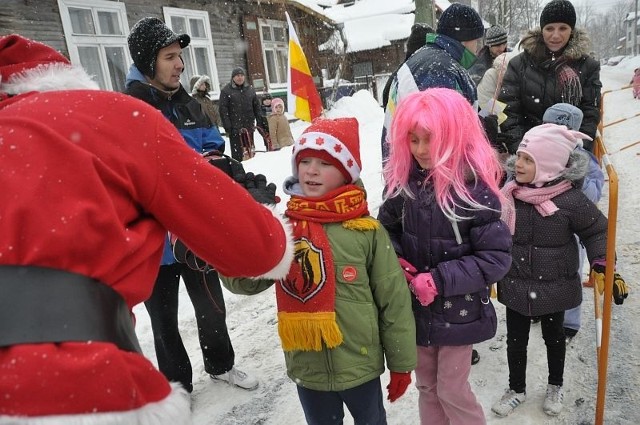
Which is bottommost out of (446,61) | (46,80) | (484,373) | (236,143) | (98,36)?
(484,373)

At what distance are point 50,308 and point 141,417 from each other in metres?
0.27

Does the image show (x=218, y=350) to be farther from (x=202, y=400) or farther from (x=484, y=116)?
(x=484, y=116)

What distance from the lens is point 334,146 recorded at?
1.95 m

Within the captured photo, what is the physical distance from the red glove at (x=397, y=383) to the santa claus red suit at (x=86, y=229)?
3.48 feet

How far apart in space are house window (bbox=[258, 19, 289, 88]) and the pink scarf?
588 inches

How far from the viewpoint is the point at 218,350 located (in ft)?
9.67

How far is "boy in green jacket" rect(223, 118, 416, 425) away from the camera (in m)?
1.85

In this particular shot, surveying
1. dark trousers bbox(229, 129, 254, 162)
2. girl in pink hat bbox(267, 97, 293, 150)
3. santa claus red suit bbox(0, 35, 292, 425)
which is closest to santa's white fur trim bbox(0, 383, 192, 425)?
santa claus red suit bbox(0, 35, 292, 425)

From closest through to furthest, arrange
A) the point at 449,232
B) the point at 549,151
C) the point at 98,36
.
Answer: the point at 449,232
the point at 549,151
the point at 98,36

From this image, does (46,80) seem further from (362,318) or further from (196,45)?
(196,45)

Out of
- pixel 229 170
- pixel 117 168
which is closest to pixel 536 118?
pixel 229 170

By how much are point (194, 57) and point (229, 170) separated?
12658mm

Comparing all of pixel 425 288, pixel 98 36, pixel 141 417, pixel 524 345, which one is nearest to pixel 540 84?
pixel 524 345

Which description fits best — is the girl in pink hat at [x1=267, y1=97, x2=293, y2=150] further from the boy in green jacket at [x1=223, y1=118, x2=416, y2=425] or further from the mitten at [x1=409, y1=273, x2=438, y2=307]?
the mitten at [x1=409, y1=273, x2=438, y2=307]
